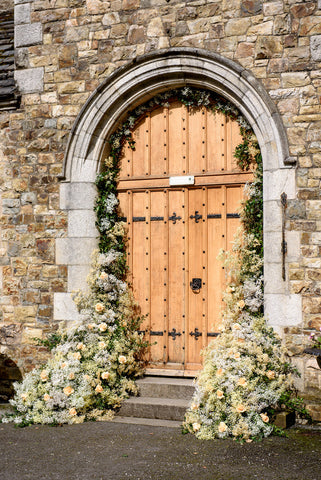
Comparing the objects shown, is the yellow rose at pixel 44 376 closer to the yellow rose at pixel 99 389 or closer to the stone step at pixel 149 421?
the yellow rose at pixel 99 389

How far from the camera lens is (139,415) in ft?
17.7

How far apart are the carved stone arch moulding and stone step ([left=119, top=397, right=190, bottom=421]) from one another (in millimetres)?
1208

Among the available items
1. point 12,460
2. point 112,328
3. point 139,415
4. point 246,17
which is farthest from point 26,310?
point 246,17

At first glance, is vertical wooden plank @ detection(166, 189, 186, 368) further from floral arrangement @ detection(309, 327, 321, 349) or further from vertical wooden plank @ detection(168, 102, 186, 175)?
floral arrangement @ detection(309, 327, 321, 349)

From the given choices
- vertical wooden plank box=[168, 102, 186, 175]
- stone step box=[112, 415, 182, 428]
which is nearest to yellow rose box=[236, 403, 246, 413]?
stone step box=[112, 415, 182, 428]

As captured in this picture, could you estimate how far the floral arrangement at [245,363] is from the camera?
15.5 ft

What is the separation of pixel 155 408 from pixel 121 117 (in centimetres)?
314

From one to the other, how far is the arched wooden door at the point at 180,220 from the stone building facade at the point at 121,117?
0.37 metres

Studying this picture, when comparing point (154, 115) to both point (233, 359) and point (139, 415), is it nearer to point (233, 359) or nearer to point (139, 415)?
point (233, 359)

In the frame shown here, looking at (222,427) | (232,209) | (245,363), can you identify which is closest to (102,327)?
(245,363)

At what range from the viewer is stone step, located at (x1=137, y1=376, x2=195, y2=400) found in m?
5.54

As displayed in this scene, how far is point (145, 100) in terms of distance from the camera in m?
6.12

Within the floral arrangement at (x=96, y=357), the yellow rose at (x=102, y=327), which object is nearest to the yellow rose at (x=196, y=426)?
the floral arrangement at (x=96, y=357)

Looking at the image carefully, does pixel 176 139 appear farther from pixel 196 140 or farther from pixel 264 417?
pixel 264 417
